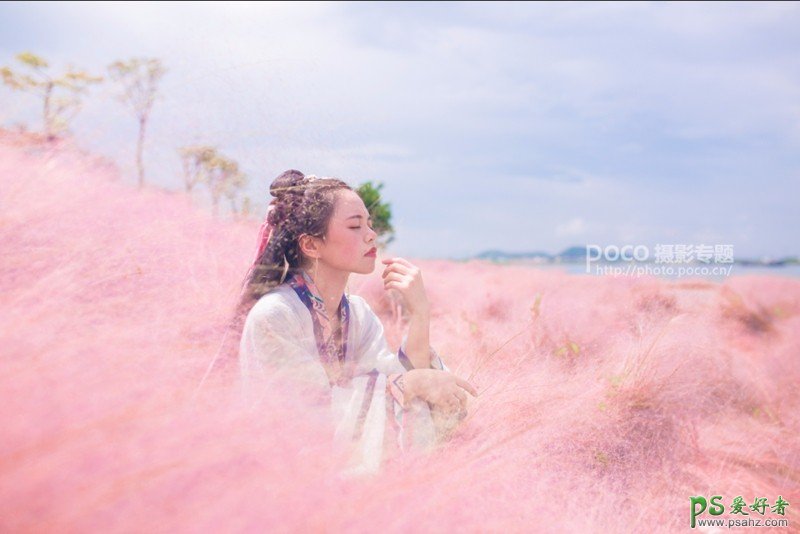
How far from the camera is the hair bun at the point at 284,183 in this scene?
2400 millimetres

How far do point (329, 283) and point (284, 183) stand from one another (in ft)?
1.29

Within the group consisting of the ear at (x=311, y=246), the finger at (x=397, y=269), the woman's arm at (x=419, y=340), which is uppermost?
the ear at (x=311, y=246)

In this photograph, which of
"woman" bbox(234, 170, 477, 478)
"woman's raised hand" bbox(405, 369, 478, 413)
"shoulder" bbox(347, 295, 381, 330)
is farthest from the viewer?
"shoulder" bbox(347, 295, 381, 330)

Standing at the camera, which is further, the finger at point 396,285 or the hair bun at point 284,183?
the finger at point 396,285

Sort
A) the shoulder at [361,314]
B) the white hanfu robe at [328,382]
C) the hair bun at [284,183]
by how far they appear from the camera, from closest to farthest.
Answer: the white hanfu robe at [328,382] → the hair bun at [284,183] → the shoulder at [361,314]

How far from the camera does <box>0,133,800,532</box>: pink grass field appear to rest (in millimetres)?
1215

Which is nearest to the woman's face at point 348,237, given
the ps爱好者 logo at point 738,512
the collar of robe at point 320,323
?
the collar of robe at point 320,323

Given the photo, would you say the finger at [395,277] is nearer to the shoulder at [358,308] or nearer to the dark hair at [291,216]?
the shoulder at [358,308]

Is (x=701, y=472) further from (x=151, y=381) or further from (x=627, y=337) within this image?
(x=151, y=381)

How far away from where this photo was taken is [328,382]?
6.84 feet

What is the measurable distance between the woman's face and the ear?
0.05ft

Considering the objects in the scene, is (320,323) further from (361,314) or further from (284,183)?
(284,183)

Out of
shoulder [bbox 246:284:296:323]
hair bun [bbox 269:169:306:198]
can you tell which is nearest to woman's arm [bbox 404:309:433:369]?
shoulder [bbox 246:284:296:323]

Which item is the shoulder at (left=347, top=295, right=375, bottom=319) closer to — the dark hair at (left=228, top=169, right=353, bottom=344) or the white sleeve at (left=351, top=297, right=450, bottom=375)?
the white sleeve at (left=351, top=297, right=450, bottom=375)
